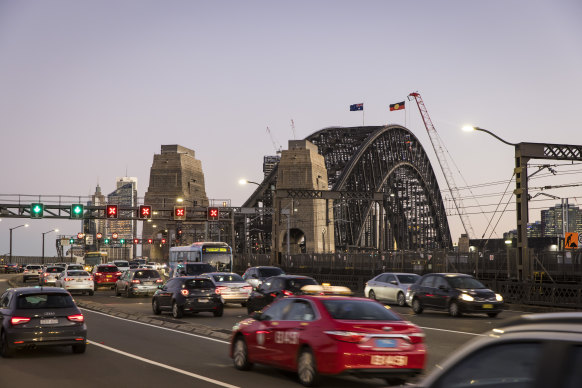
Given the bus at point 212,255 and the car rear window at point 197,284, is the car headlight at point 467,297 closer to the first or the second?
the car rear window at point 197,284

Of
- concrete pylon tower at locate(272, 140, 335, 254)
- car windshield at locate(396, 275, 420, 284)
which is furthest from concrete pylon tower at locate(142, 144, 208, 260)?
car windshield at locate(396, 275, 420, 284)

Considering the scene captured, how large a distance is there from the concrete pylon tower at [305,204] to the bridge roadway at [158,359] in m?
81.2

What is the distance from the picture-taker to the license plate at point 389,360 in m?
11.3

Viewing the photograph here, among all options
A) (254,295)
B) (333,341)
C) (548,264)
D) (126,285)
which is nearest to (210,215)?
(126,285)

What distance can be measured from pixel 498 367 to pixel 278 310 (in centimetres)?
897

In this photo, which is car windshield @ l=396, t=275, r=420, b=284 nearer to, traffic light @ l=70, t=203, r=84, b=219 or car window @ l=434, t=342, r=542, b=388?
car window @ l=434, t=342, r=542, b=388

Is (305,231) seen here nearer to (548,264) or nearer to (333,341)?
(548,264)

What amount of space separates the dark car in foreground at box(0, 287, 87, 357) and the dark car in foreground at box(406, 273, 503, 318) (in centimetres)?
1493

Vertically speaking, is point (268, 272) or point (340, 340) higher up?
point (268, 272)

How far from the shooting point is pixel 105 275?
51344 millimetres

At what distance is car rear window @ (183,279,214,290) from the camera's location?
85.2 ft

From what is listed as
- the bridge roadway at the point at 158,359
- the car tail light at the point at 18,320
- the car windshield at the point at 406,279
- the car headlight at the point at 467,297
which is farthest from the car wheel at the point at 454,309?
the car tail light at the point at 18,320

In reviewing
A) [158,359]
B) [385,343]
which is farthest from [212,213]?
[385,343]

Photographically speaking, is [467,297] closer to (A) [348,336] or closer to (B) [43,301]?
(B) [43,301]
